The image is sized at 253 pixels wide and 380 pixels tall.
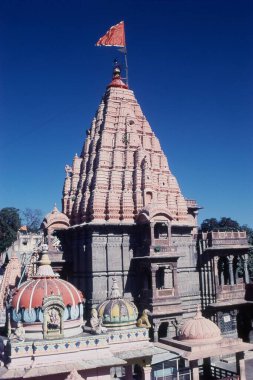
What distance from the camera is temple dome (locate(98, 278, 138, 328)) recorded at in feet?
58.8

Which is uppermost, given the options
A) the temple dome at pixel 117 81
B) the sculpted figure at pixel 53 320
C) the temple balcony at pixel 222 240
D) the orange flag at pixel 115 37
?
the orange flag at pixel 115 37

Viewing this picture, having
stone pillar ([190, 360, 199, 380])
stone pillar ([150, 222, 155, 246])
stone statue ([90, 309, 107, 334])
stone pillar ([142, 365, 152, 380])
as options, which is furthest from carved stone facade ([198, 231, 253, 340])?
stone statue ([90, 309, 107, 334])

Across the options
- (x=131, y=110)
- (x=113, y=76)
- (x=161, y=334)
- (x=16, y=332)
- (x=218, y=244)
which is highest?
(x=113, y=76)

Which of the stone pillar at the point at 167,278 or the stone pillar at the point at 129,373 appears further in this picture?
the stone pillar at the point at 167,278

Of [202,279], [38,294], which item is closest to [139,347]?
[38,294]

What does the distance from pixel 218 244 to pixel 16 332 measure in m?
15.9

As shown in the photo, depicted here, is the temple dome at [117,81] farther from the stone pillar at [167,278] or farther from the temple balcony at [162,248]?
the stone pillar at [167,278]

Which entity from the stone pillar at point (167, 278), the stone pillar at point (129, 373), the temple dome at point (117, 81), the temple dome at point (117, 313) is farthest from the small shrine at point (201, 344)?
the temple dome at point (117, 81)

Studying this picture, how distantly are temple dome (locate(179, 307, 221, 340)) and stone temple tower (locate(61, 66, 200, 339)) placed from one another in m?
4.77

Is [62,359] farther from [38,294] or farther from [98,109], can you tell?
[98,109]

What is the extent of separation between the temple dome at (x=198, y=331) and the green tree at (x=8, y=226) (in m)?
51.3

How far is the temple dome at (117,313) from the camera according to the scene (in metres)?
17.9

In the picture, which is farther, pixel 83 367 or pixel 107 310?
pixel 107 310

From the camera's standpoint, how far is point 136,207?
27.3 m
